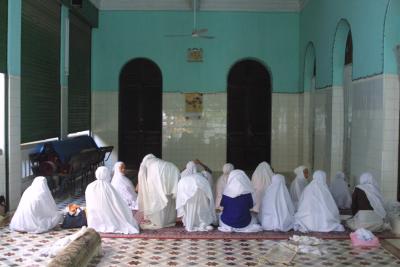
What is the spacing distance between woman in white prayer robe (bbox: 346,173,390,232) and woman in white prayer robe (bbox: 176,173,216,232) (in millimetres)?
2011

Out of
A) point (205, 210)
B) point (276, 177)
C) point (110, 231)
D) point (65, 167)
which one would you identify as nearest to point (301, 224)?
point (276, 177)

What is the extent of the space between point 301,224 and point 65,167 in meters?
4.55

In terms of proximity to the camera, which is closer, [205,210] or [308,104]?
[205,210]

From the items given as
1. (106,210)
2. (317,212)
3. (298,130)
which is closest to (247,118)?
(298,130)

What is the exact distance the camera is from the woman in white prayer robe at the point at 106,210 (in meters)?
7.09

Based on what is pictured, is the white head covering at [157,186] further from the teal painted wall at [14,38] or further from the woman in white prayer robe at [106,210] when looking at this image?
the teal painted wall at [14,38]

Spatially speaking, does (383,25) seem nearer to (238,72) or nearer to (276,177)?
(276,177)

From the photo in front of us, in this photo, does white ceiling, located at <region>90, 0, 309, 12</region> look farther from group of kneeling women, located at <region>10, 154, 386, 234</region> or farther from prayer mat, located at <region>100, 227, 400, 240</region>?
prayer mat, located at <region>100, 227, 400, 240</region>

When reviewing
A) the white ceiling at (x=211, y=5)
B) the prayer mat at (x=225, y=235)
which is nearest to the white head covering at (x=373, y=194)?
the prayer mat at (x=225, y=235)

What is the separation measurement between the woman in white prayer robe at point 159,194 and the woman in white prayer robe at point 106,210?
451 mm

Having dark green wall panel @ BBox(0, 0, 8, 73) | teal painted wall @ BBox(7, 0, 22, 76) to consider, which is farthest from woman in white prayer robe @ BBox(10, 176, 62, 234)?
teal painted wall @ BBox(7, 0, 22, 76)

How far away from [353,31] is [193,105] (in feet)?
19.4

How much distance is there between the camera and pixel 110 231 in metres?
7.12

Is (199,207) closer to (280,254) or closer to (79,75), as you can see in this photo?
(280,254)
